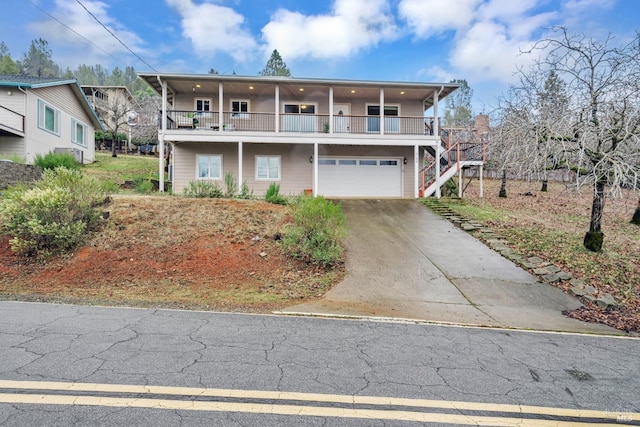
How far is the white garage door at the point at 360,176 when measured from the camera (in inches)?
774

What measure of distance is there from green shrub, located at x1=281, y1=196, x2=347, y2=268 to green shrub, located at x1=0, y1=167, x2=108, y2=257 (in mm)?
5053

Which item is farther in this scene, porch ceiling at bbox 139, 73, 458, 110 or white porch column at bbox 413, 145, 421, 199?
white porch column at bbox 413, 145, 421, 199

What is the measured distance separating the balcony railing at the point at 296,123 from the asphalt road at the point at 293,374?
14420 mm

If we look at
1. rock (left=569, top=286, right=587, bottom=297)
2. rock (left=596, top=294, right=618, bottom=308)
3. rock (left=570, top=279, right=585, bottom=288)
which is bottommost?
rock (left=596, top=294, right=618, bottom=308)

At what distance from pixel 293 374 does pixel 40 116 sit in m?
23.5

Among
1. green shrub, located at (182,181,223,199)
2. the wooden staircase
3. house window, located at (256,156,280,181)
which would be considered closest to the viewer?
green shrub, located at (182,181,223,199)

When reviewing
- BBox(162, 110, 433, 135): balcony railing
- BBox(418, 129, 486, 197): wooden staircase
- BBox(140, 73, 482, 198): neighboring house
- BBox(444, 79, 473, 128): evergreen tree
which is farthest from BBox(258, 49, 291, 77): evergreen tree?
BBox(418, 129, 486, 197): wooden staircase

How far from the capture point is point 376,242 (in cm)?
1130

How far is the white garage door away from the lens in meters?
19.7

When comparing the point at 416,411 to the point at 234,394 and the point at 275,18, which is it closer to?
the point at 234,394

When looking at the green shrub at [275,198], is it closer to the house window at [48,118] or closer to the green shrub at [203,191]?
the green shrub at [203,191]

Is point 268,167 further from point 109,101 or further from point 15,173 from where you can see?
point 109,101

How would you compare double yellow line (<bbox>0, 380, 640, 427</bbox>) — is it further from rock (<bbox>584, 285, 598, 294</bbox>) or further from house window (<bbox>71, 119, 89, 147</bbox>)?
house window (<bbox>71, 119, 89, 147</bbox>)

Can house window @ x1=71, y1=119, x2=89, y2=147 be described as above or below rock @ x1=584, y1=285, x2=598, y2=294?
above
